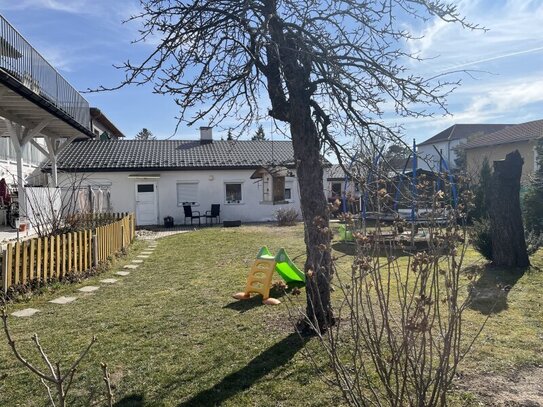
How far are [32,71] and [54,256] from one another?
17.3ft

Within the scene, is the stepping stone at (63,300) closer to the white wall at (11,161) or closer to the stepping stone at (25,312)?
the stepping stone at (25,312)

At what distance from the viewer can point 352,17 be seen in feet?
16.4

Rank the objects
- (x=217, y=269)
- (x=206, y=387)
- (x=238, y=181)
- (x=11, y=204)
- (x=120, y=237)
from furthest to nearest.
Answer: (x=238, y=181) → (x=11, y=204) → (x=120, y=237) → (x=217, y=269) → (x=206, y=387)

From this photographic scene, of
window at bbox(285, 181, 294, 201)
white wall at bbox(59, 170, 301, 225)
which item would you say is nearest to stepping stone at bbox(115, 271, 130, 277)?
white wall at bbox(59, 170, 301, 225)

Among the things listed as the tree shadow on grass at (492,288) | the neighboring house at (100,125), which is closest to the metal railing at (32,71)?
the tree shadow on grass at (492,288)

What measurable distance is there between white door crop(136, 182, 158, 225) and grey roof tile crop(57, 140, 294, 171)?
3.36 feet

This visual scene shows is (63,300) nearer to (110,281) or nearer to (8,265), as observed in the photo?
(8,265)

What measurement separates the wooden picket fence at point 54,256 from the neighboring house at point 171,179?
11.9m

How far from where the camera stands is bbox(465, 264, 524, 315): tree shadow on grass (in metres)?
6.18

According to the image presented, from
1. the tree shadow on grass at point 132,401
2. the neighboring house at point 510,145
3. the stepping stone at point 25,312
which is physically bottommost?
the tree shadow on grass at point 132,401

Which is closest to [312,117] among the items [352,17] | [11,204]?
[352,17]

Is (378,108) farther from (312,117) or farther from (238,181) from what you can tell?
(238,181)

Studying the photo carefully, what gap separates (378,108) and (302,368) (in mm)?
3076

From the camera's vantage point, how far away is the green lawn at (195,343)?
3.71 metres
